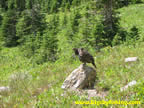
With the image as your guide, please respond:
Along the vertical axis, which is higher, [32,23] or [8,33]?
[32,23]

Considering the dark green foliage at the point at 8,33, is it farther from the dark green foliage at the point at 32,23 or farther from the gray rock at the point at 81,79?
the gray rock at the point at 81,79

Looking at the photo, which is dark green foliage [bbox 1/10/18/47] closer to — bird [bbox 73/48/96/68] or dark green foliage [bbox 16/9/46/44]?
dark green foliage [bbox 16/9/46/44]

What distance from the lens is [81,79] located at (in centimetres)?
600

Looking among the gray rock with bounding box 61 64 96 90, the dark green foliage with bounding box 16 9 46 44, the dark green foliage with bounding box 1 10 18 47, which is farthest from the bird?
the dark green foliage with bounding box 1 10 18 47

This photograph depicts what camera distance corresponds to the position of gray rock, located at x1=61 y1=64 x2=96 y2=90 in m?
5.93

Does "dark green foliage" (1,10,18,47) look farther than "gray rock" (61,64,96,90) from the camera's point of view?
Yes

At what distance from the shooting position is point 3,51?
32.8 m

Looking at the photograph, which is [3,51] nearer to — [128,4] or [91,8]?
[91,8]

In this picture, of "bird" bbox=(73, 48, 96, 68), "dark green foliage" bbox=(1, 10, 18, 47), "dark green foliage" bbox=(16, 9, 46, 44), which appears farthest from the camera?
"dark green foliage" bbox=(1, 10, 18, 47)

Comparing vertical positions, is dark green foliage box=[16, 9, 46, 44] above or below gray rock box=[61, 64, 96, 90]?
above

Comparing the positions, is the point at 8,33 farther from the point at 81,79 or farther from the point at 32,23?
the point at 81,79

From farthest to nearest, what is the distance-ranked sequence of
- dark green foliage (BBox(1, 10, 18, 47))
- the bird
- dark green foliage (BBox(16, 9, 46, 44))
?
dark green foliage (BBox(1, 10, 18, 47)) → dark green foliage (BBox(16, 9, 46, 44)) → the bird

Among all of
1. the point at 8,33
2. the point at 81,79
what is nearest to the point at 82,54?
the point at 81,79

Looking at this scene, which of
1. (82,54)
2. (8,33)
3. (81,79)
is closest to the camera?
(82,54)
